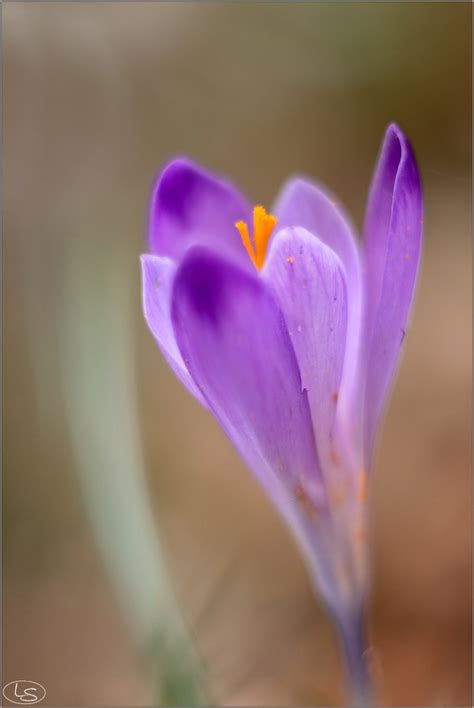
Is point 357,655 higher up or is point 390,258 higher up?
point 390,258

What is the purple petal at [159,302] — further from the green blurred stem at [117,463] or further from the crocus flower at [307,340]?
the green blurred stem at [117,463]

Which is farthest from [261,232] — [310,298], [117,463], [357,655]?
[117,463]

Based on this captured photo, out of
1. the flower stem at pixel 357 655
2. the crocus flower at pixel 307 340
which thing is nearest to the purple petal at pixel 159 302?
the crocus flower at pixel 307 340

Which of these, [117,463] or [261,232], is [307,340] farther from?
[117,463]

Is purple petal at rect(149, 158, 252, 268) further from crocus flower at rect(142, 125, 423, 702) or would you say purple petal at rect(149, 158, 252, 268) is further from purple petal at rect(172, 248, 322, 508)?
purple petal at rect(172, 248, 322, 508)

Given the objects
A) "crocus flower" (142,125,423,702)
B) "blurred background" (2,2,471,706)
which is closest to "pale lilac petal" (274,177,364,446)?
"crocus flower" (142,125,423,702)

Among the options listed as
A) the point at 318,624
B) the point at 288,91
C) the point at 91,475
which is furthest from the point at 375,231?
the point at 288,91
